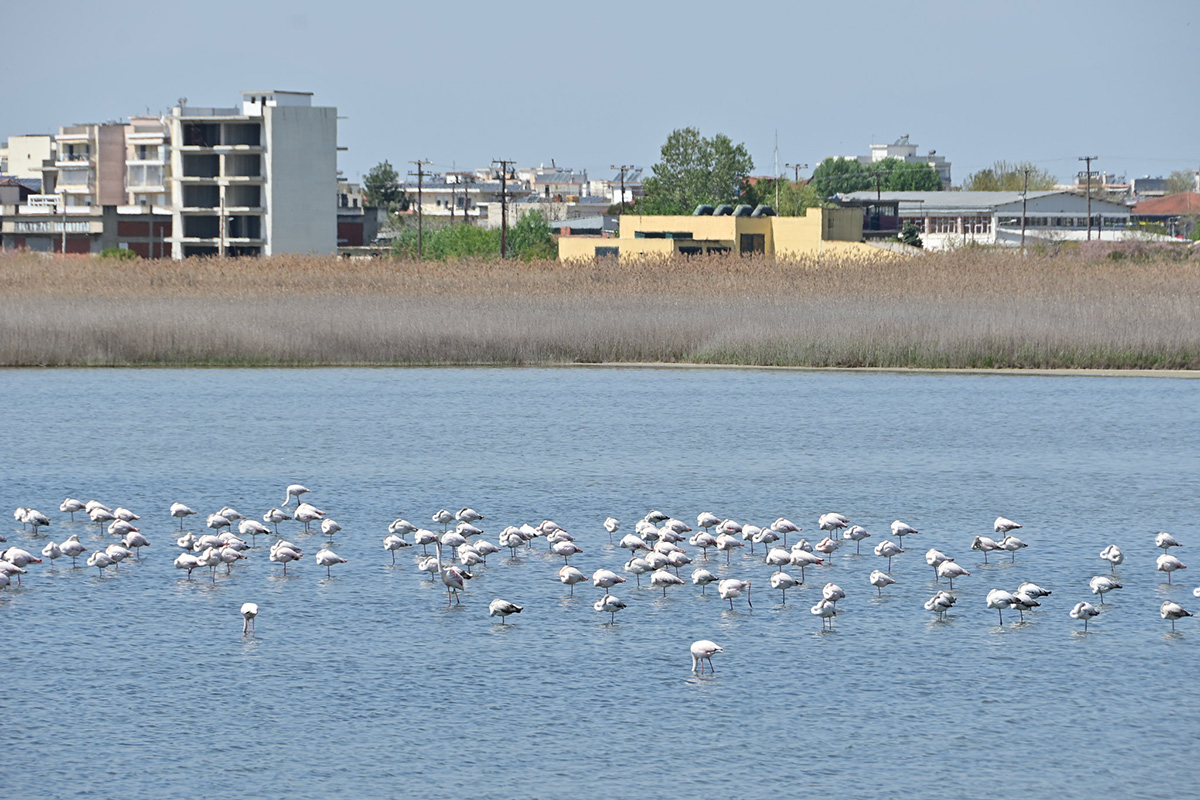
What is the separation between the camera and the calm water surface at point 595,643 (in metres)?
12.2

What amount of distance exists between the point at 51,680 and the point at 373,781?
4072 mm

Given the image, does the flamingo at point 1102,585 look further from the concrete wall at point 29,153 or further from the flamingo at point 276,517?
the concrete wall at point 29,153

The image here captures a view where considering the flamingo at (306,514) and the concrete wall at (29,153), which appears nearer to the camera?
the flamingo at (306,514)

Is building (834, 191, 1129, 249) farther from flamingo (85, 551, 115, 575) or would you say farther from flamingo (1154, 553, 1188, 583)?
flamingo (85, 551, 115, 575)

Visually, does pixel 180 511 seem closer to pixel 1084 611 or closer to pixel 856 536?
pixel 856 536

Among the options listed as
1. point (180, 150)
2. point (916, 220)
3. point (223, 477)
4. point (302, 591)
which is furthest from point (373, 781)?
Answer: point (916, 220)

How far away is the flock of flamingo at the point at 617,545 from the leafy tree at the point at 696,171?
149 meters

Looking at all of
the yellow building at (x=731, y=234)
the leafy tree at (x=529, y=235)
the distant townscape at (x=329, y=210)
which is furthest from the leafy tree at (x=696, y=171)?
the yellow building at (x=731, y=234)

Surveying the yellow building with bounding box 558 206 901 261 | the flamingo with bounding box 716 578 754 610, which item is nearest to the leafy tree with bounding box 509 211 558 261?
the yellow building with bounding box 558 206 901 261

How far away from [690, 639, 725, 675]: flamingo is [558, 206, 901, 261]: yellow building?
2925 inches

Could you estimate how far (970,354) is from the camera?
44.3m

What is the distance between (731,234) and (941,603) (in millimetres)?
79016

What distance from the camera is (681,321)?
156 feet

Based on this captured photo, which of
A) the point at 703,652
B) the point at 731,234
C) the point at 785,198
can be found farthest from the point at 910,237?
the point at 703,652
